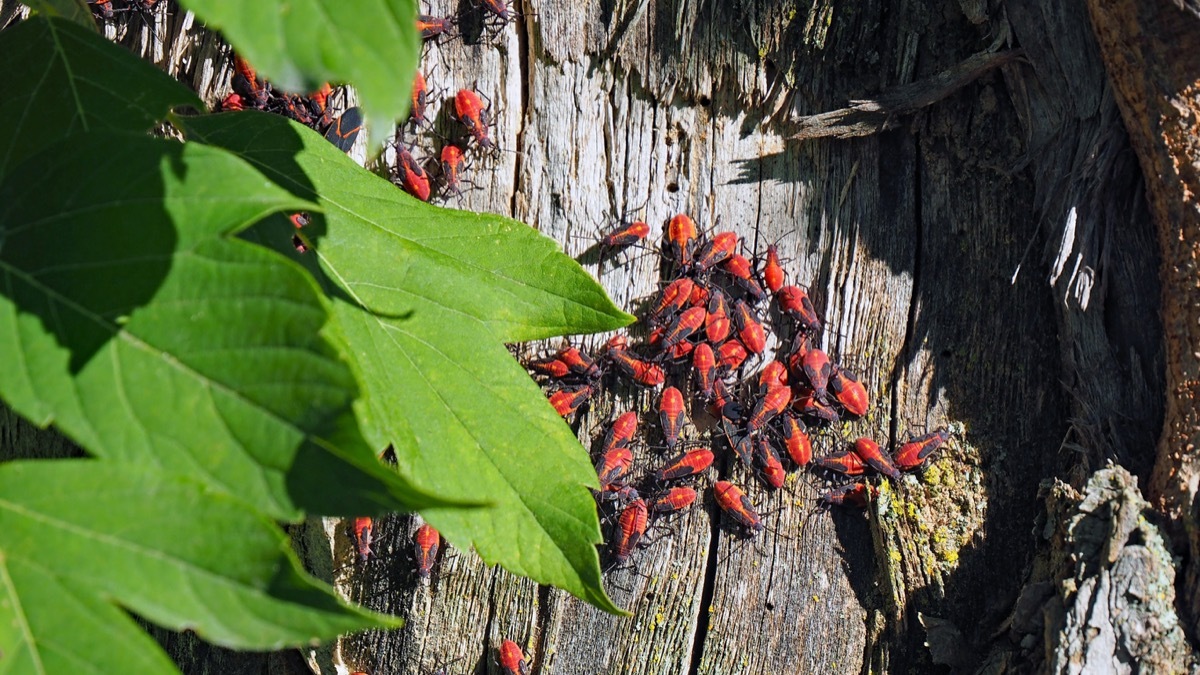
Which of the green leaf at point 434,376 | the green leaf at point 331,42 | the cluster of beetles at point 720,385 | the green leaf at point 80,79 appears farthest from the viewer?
the cluster of beetles at point 720,385

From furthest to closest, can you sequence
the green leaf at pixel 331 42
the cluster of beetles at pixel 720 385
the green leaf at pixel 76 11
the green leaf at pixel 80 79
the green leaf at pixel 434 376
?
1. the cluster of beetles at pixel 720 385
2. the green leaf at pixel 76 11
3. the green leaf at pixel 434 376
4. the green leaf at pixel 80 79
5. the green leaf at pixel 331 42

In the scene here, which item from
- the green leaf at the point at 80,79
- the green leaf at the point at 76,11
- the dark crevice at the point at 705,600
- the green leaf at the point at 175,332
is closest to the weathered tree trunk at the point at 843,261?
the dark crevice at the point at 705,600

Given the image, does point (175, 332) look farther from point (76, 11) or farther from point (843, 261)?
point (843, 261)

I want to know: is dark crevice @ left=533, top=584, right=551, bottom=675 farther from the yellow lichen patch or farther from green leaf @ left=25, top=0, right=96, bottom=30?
green leaf @ left=25, top=0, right=96, bottom=30

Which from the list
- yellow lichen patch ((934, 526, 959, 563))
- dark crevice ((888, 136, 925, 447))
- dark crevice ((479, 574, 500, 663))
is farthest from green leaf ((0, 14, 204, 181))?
yellow lichen patch ((934, 526, 959, 563))

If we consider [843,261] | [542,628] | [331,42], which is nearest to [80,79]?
[331,42]

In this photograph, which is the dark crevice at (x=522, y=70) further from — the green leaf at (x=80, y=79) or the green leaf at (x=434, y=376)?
the green leaf at (x=80, y=79)
